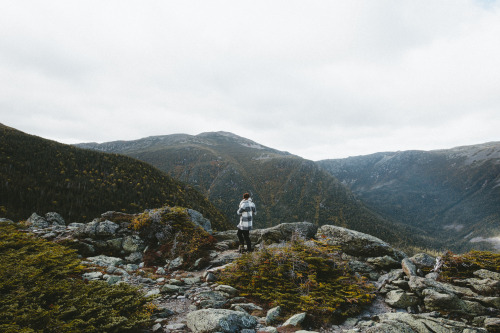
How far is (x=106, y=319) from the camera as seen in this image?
3955 mm

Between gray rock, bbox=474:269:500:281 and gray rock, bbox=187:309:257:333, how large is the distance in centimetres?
834

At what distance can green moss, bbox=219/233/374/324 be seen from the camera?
5855mm

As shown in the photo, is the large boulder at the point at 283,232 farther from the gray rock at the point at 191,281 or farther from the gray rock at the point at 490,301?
the gray rock at the point at 490,301

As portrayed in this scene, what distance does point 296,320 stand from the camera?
16.9ft

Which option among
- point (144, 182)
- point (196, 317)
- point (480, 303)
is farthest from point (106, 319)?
point (144, 182)

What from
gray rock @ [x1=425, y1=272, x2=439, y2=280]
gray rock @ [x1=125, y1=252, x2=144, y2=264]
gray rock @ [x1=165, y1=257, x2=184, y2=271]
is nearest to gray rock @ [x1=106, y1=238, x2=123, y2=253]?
gray rock @ [x1=125, y1=252, x2=144, y2=264]

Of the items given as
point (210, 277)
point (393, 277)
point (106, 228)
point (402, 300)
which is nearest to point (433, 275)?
point (393, 277)

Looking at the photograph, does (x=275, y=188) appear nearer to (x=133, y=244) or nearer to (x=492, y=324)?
(x=133, y=244)

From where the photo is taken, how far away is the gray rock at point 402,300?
6.36 metres

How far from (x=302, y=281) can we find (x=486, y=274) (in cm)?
649

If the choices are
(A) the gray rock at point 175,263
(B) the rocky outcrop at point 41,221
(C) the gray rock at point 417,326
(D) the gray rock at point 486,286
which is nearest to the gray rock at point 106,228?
(A) the gray rock at point 175,263

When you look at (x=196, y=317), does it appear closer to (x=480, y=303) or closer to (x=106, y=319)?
(x=106, y=319)

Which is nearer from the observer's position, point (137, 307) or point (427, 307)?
point (137, 307)

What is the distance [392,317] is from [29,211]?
31260 millimetres
